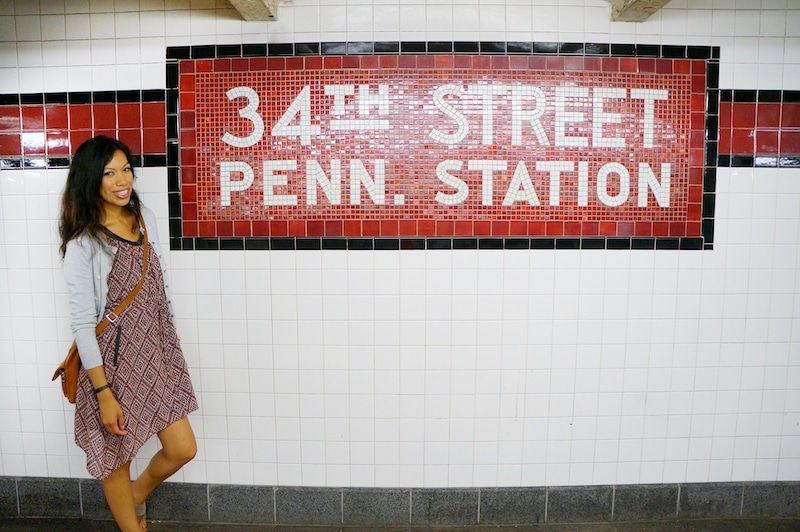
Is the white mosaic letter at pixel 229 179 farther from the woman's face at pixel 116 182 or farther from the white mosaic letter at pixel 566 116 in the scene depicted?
the white mosaic letter at pixel 566 116

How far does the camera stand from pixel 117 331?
2096 mm

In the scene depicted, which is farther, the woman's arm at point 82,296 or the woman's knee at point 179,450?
the woman's knee at point 179,450

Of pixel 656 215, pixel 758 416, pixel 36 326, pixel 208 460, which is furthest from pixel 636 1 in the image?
pixel 36 326

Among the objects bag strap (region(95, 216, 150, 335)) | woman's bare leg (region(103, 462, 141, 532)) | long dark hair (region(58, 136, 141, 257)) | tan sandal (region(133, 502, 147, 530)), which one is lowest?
tan sandal (region(133, 502, 147, 530))

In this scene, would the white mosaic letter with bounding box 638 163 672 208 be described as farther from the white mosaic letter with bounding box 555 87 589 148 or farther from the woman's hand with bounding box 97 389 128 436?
the woman's hand with bounding box 97 389 128 436

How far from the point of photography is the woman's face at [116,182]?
2098 millimetres

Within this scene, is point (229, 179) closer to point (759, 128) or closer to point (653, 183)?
point (653, 183)

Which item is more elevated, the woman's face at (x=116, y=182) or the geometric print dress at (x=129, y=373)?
the woman's face at (x=116, y=182)

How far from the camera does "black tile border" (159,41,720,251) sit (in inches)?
100

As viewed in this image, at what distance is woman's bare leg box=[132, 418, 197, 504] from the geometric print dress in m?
0.06

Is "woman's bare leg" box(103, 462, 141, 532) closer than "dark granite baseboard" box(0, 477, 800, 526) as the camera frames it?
Yes

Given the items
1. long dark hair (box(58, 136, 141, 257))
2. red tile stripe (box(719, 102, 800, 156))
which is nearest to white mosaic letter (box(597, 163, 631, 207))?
red tile stripe (box(719, 102, 800, 156))

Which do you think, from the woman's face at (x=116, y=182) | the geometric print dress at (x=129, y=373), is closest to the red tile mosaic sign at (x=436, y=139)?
the woman's face at (x=116, y=182)

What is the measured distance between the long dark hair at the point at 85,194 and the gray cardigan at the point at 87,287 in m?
0.05
